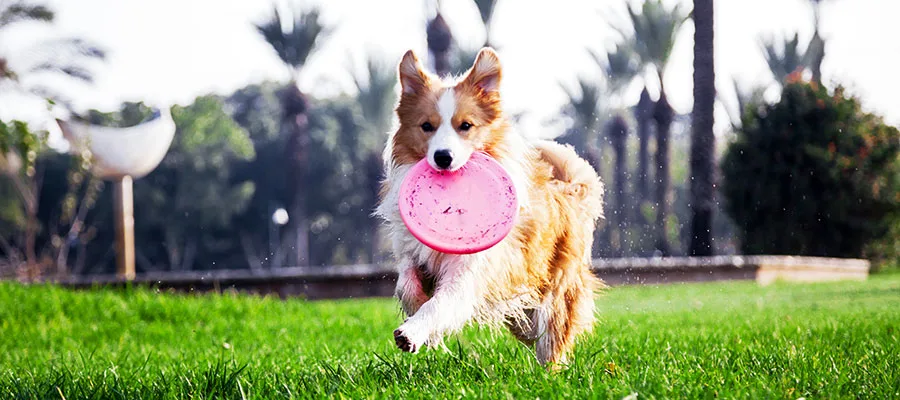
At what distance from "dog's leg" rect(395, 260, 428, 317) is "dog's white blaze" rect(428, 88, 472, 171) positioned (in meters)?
0.56

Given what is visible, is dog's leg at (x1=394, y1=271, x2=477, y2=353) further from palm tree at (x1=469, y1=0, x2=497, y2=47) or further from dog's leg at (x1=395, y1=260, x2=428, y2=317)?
palm tree at (x1=469, y1=0, x2=497, y2=47)

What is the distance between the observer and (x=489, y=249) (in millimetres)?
4629

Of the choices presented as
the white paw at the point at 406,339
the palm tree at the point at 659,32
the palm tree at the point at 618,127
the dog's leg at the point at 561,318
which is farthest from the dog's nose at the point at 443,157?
the palm tree at the point at 618,127

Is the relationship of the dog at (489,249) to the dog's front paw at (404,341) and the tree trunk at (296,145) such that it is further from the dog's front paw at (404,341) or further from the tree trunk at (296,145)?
the tree trunk at (296,145)

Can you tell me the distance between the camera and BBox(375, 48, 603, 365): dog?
4.43m

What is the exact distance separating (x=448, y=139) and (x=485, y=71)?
437 millimetres

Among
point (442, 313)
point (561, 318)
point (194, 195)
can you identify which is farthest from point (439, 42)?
point (194, 195)

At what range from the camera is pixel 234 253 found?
46281mm

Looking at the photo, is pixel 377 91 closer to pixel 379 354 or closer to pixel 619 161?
pixel 619 161

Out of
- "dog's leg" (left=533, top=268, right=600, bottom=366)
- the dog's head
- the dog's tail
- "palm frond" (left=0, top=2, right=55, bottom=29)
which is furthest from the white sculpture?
the dog's head

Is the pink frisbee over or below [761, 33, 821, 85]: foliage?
below

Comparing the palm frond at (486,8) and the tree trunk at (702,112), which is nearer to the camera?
the tree trunk at (702,112)

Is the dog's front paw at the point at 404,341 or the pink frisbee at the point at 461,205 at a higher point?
the pink frisbee at the point at 461,205

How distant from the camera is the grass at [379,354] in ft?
13.7
